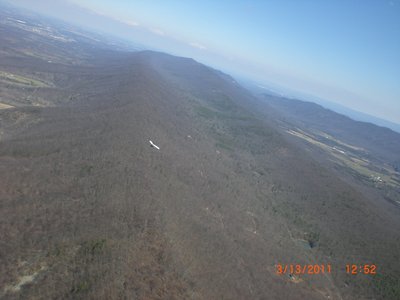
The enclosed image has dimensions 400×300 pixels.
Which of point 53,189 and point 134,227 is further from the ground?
point 134,227

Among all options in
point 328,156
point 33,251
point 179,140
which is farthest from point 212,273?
point 328,156

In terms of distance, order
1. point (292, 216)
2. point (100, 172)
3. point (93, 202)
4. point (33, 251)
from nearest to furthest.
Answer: point (33, 251), point (93, 202), point (100, 172), point (292, 216)

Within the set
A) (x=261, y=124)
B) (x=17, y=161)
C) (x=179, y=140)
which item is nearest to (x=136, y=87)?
(x=179, y=140)

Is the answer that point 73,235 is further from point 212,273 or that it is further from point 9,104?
point 9,104

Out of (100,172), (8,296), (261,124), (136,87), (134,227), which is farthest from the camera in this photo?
(261,124)

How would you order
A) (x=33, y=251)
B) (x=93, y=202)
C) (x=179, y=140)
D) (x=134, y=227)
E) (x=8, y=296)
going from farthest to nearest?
(x=179, y=140), (x=93, y=202), (x=134, y=227), (x=33, y=251), (x=8, y=296)

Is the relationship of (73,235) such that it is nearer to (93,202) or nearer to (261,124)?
(93,202)

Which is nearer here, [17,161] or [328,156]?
[17,161]

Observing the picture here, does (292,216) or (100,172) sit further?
(292,216)

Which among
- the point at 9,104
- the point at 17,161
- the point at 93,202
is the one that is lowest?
the point at 9,104
